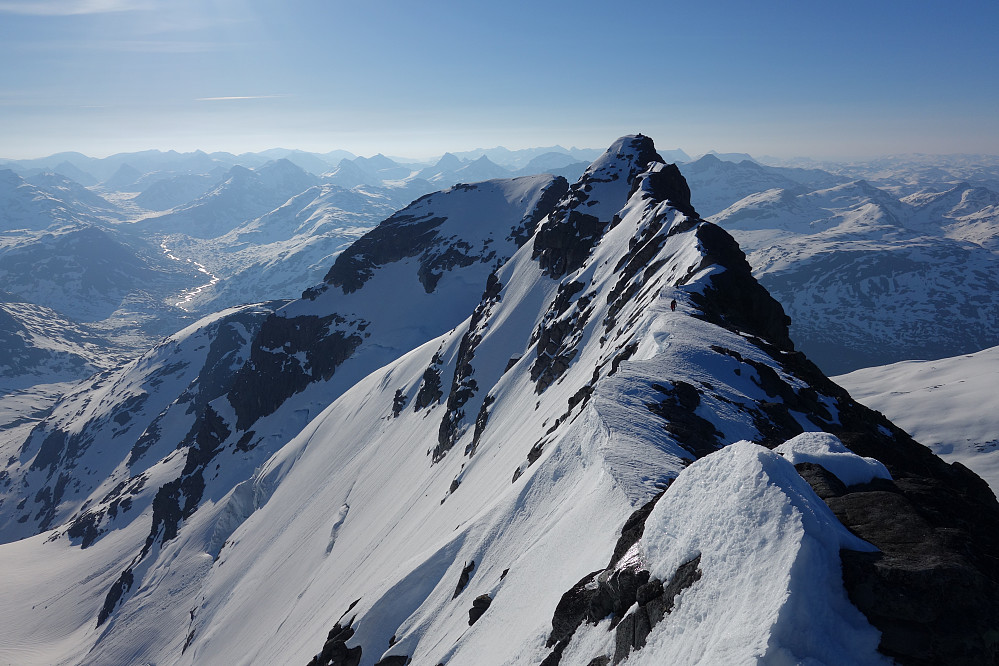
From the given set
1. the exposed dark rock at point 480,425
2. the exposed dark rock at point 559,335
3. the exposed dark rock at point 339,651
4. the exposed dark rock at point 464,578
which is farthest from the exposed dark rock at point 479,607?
the exposed dark rock at point 480,425

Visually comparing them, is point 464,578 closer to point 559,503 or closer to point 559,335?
point 559,503

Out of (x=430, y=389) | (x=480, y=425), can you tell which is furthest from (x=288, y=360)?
(x=480, y=425)

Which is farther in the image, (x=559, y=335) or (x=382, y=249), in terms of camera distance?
(x=382, y=249)

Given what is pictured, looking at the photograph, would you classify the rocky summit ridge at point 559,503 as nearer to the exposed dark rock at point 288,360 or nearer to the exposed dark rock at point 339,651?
the exposed dark rock at point 339,651

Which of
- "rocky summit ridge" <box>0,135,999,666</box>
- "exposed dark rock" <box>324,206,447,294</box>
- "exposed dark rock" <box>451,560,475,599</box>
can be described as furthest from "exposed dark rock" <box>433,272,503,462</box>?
"exposed dark rock" <box>324,206,447,294</box>

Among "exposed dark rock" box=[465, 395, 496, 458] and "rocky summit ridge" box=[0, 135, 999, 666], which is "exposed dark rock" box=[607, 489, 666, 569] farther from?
"exposed dark rock" box=[465, 395, 496, 458]
